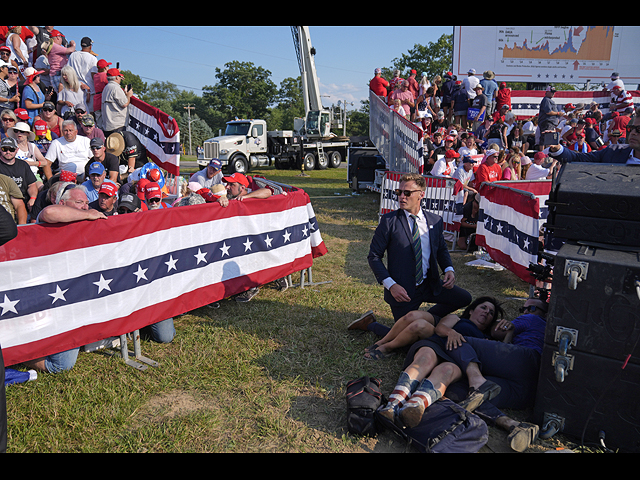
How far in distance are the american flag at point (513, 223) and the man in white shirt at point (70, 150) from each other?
735 cm

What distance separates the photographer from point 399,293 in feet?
14.5

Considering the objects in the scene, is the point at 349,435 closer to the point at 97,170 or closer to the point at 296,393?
the point at 296,393

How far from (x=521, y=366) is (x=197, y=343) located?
338cm

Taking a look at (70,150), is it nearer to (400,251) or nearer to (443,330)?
(400,251)

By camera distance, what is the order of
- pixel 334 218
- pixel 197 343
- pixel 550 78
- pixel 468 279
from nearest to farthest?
pixel 197 343
pixel 468 279
pixel 334 218
pixel 550 78

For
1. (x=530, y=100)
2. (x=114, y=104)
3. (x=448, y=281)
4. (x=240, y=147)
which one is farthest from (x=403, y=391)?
(x=240, y=147)

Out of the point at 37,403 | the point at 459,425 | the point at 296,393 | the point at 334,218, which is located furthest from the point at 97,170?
the point at 334,218

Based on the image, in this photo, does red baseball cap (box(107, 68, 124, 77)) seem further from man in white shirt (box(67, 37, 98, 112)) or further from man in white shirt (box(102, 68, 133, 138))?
man in white shirt (box(67, 37, 98, 112))

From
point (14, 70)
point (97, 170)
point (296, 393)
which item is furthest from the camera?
point (14, 70)

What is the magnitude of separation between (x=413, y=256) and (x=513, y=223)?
3.01 meters

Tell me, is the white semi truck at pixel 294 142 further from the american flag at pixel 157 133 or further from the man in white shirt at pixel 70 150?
the man in white shirt at pixel 70 150

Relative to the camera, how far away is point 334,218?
42.3 ft

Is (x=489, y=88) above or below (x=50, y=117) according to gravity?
above

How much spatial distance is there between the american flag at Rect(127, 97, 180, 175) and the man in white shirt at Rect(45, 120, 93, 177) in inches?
61.8
